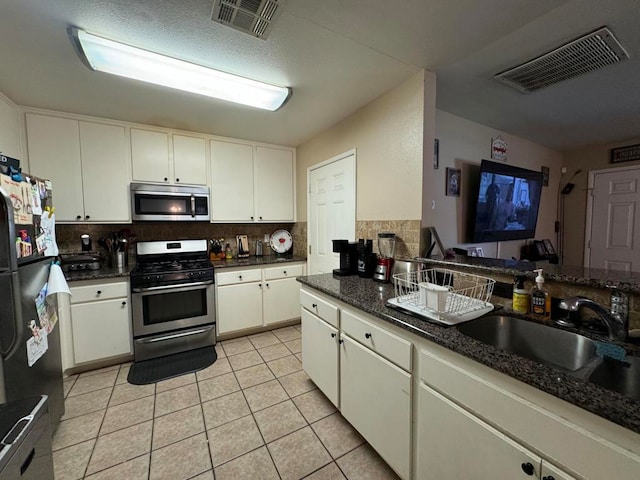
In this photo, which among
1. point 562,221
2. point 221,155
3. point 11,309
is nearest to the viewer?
point 11,309

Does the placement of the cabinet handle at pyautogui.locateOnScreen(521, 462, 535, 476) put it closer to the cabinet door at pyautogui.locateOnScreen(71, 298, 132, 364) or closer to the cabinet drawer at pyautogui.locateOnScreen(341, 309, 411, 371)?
the cabinet drawer at pyautogui.locateOnScreen(341, 309, 411, 371)

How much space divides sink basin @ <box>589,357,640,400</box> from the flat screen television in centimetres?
197

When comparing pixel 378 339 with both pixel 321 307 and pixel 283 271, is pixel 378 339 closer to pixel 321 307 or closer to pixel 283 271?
pixel 321 307

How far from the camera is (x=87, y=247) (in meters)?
2.63

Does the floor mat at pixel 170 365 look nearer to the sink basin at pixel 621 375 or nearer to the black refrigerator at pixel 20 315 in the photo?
the black refrigerator at pixel 20 315

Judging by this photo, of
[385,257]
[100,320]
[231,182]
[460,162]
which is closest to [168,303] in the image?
[100,320]

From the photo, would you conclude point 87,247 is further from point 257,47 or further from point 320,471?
point 320,471

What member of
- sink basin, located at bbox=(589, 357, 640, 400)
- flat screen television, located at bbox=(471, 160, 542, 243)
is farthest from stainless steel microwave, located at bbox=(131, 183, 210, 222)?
sink basin, located at bbox=(589, 357, 640, 400)

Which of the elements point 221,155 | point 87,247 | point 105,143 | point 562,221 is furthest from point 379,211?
point 562,221

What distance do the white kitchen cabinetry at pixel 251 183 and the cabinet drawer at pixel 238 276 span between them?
0.67m

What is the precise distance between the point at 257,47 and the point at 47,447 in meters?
2.10

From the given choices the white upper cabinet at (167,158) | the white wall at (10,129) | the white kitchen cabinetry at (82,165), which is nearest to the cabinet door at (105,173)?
the white kitchen cabinetry at (82,165)

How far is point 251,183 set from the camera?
10.6 feet

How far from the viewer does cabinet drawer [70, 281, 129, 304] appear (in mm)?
2208
